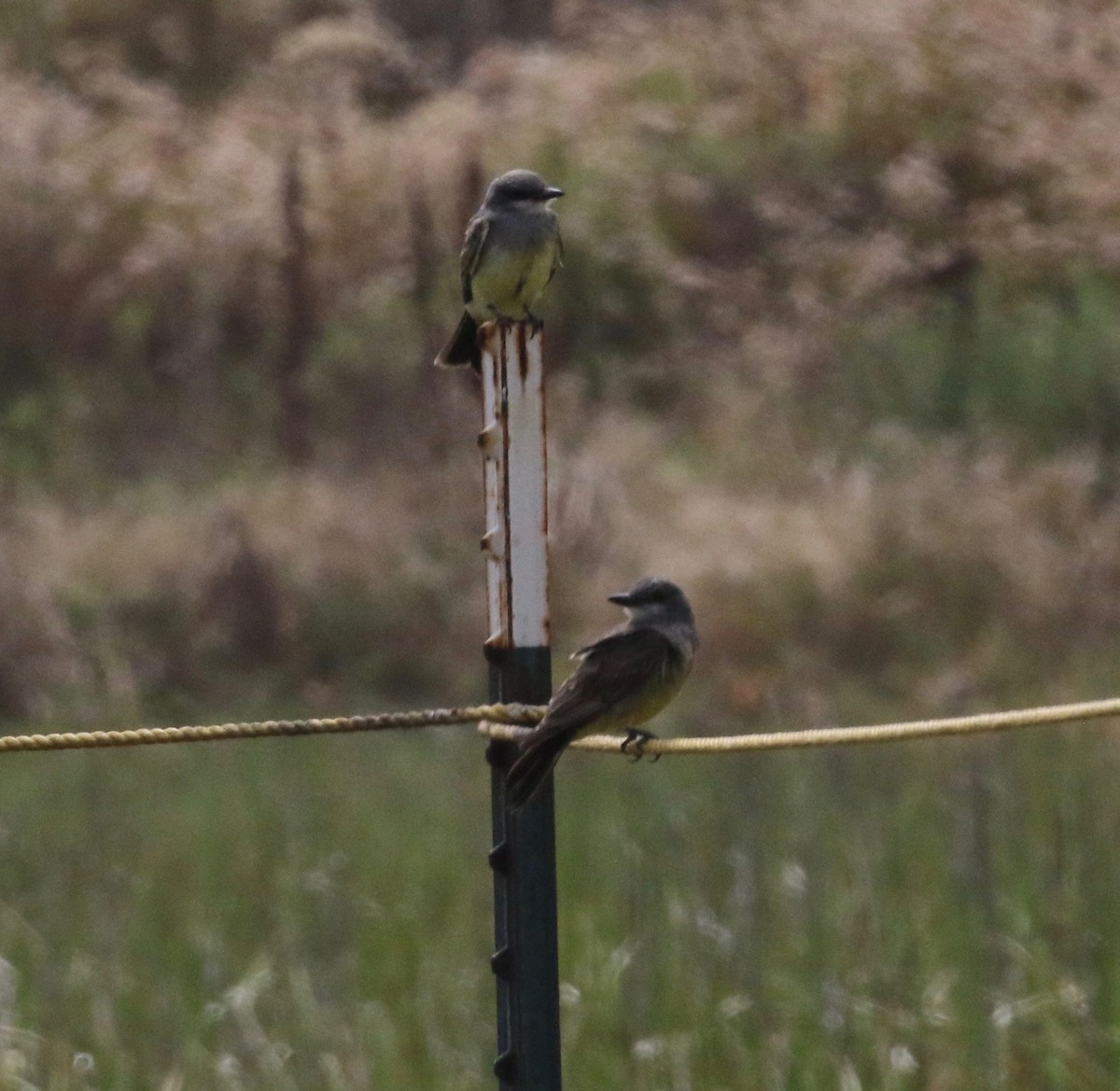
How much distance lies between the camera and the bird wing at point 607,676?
3.42 meters

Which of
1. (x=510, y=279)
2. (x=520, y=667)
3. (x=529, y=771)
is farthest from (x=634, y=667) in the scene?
(x=510, y=279)

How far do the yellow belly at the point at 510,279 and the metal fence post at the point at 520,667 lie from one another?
2.38m

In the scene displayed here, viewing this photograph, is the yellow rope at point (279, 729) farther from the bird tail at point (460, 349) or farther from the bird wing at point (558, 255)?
the bird wing at point (558, 255)

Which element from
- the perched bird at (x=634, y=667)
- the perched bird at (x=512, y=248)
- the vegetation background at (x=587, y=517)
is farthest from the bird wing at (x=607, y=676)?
the perched bird at (x=512, y=248)

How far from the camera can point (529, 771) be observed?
10.7ft

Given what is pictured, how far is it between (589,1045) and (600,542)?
23.6 ft

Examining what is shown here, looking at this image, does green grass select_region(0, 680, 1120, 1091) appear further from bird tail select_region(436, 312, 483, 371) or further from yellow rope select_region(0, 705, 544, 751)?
yellow rope select_region(0, 705, 544, 751)

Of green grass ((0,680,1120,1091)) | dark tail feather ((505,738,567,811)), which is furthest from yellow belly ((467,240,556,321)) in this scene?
dark tail feather ((505,738,567,811))

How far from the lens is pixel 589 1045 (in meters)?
4.84

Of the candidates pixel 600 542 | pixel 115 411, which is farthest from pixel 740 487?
pixel 115 411

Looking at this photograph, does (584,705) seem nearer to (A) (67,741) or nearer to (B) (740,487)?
(A) (67,741)

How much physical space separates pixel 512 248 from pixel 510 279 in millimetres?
72

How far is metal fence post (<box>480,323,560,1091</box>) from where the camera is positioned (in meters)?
3.25

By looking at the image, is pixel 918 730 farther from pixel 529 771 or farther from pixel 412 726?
pixel 412 726
